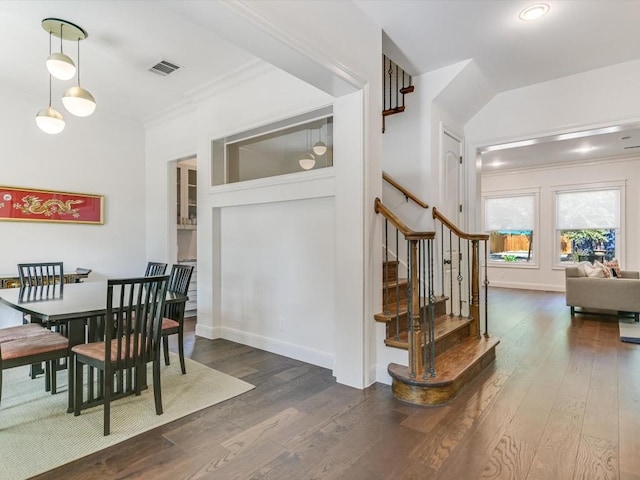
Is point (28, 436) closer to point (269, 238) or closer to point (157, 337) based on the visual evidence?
point (157, 337)

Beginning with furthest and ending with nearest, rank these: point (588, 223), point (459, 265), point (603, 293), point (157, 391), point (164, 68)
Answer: point (588, 223) < point (603, 293) < point (459, 265) < point (164, 68) < point (157, 391)

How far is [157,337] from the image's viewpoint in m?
2.42

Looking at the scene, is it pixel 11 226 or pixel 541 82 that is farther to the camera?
→ pixel 11 226

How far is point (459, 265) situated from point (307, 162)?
2044mm

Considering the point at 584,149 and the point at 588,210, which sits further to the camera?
the point at 588,210

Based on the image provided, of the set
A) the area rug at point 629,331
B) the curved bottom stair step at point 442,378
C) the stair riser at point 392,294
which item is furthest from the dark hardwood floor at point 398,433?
the area rug at point 629,331

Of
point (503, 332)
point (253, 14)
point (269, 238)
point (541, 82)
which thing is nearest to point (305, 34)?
point (253, 14)

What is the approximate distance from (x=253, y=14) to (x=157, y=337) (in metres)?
2.10

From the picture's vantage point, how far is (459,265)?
397 cm

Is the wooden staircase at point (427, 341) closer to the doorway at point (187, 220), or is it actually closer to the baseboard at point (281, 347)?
the baseboard at point (281, 347)

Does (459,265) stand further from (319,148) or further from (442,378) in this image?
(319,148)

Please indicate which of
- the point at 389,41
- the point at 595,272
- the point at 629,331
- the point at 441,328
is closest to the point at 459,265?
the point at 441,328

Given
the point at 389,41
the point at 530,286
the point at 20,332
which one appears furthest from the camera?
the point at 530,286

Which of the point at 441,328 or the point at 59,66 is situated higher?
the point at 59,66
